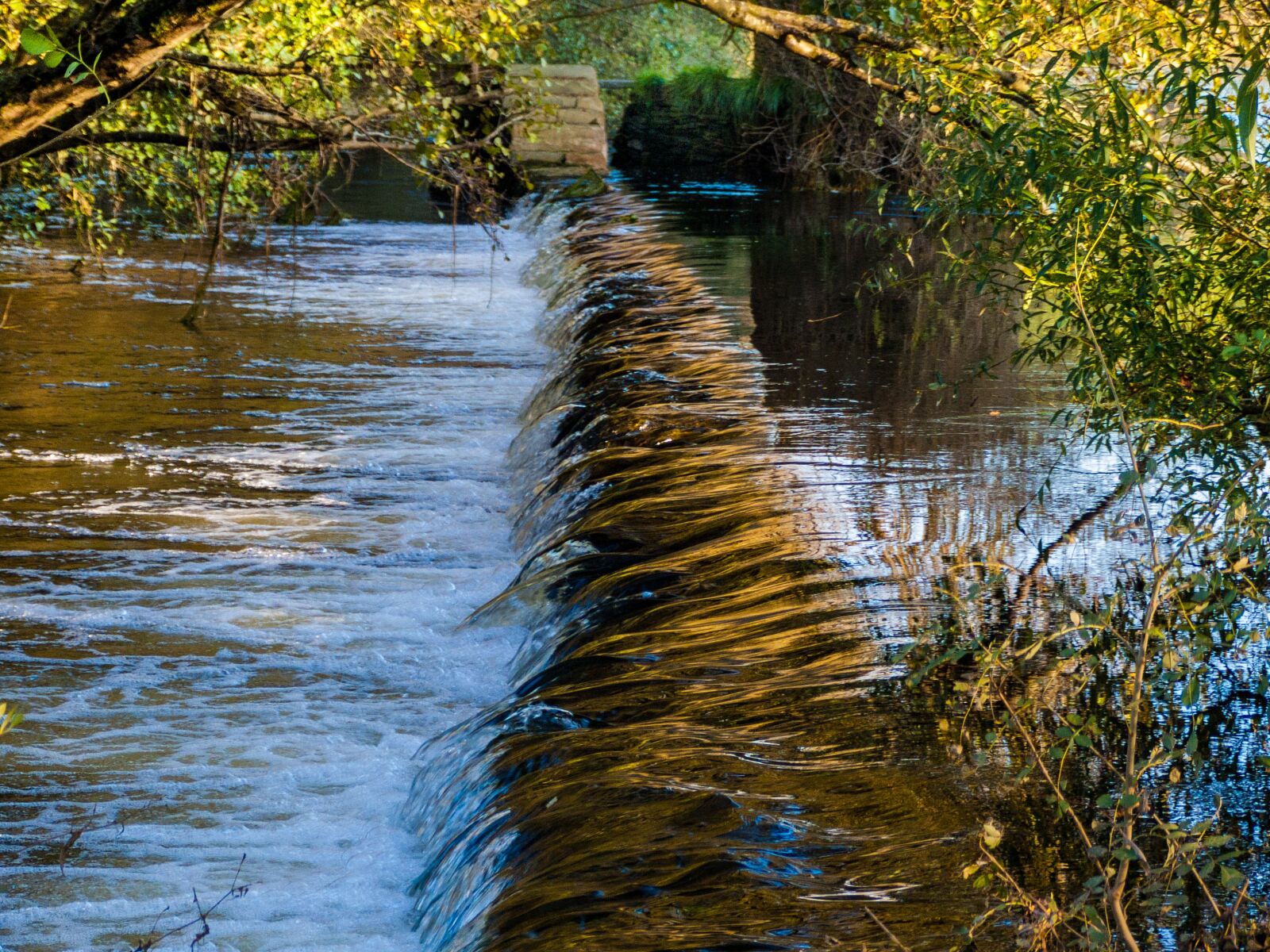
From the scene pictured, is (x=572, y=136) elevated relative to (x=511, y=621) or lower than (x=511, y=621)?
elevated

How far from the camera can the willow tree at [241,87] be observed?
4574 mm

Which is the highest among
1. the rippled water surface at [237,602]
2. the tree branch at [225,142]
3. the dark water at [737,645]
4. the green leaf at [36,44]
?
the green leaf at [36,44]

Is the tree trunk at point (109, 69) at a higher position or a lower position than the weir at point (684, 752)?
higher

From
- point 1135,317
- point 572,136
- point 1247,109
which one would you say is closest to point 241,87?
point 1135,317

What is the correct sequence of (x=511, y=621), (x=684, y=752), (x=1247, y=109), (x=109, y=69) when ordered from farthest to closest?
(x=511, y=621) < (x=109, y=69) < (x=684, y=752) < (x=1247, y=109)

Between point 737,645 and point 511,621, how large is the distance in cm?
142

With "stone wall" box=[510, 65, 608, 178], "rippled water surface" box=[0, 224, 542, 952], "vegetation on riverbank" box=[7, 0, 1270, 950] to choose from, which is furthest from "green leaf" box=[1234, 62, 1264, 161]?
"stone wall" box=[510, 65, 608, 178]

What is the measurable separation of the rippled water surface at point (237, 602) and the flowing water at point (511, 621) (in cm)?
2

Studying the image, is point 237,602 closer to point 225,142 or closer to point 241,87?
point 225,142

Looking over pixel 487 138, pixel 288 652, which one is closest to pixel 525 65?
pixel 487 138

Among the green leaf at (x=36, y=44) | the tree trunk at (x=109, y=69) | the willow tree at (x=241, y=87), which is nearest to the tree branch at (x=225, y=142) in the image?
the willow tree at (x=241, y=87)

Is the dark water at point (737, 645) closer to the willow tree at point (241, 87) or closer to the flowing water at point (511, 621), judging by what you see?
the flowing water at point (511, 621)

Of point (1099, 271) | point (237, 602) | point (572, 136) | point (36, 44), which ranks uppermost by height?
point (572, 136)

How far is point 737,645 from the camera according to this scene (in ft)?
16.1
